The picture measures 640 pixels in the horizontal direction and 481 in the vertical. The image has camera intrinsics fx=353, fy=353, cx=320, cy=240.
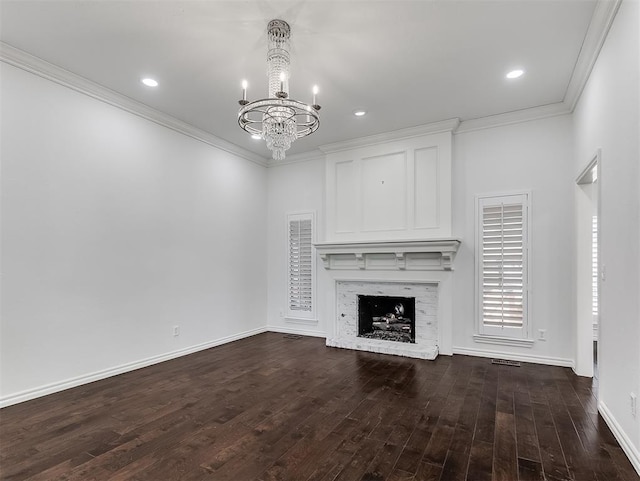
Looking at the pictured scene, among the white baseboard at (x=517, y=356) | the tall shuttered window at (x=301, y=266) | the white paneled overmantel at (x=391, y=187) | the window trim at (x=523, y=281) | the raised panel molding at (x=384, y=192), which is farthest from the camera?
the tall shuttered window at (x=301, y=266)

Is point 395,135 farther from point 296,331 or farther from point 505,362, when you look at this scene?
point 296,331

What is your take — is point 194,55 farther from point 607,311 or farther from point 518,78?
point 607,311

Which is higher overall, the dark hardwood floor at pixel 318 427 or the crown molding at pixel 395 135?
the crown molding at pixel 395 135

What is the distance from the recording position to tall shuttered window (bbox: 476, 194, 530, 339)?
4.38 metres

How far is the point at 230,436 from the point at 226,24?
314cm

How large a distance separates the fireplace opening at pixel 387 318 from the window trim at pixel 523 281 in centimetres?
89

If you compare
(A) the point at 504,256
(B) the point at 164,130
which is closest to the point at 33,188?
(B) the point at 164,130

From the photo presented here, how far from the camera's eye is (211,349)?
5035 millimetres

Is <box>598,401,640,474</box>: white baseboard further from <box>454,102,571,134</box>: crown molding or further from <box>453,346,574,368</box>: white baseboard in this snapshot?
<box>454,102,571,134</box>: crown molding

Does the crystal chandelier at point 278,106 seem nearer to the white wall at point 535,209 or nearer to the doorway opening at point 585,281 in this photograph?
the white wall at point 535,209

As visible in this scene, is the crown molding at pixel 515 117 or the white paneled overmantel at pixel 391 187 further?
the white paneled overmantel at pixel 391 187

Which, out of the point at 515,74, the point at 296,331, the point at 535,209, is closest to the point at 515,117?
the point at 515,74

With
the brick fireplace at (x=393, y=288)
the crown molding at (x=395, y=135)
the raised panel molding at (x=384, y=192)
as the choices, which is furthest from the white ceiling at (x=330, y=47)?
the brick fireplace at (x=393, y=288)

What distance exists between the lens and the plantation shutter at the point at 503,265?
173 inches
